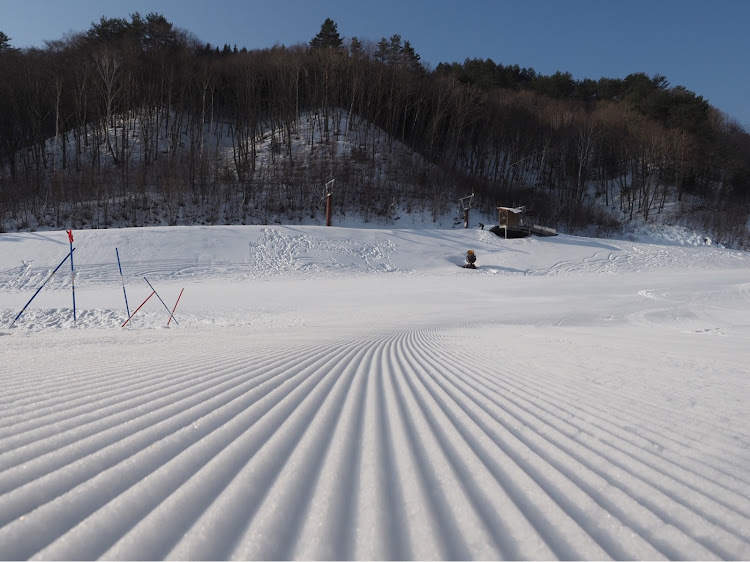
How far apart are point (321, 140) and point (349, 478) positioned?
42.0 meters

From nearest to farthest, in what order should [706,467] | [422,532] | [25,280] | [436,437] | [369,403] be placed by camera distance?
1. [422,532]
2. [706,467]
3. [436,437]
4. [369,403]
5. [25,280]

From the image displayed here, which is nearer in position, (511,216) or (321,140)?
(511,216)

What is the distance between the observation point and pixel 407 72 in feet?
146

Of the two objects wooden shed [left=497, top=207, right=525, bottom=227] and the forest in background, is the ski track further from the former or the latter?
the forest in background

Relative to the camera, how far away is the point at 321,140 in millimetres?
40344

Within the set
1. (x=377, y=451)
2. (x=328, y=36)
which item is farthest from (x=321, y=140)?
(x=377, y=451)

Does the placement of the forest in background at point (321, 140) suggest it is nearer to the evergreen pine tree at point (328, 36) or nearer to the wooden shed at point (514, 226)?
the evergreen pine tree at point (328, 36)

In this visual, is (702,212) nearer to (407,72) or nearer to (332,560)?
(407,72)

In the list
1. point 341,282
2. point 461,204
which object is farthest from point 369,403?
point 461,204

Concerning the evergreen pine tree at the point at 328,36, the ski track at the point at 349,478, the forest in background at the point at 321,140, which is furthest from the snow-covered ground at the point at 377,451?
the evergreen pine tree at the point at 328,36

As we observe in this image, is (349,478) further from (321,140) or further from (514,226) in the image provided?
(321,140)

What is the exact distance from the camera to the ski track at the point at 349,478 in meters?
1.09

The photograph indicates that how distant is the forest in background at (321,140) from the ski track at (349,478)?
2946cm

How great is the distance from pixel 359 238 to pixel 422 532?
78.7 ft
